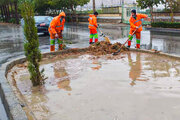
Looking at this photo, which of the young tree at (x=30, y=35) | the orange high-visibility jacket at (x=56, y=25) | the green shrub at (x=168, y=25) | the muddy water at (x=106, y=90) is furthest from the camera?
the green shrub at (x=168, y=25)

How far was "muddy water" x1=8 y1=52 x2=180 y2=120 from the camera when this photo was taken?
11.7 ft

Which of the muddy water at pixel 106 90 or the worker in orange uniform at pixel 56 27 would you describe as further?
the worker in orange uniform at pixel 56 27

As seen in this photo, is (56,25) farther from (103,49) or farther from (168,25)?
(168,25)

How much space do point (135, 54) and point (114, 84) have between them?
325 centimetres

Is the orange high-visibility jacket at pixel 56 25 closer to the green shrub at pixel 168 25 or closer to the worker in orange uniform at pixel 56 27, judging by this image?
the worker in orange uniform at pixel 56 27

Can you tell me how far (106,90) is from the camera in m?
4.49

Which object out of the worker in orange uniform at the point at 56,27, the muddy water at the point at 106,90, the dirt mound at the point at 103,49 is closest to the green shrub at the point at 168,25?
the dirt mound at the point at 103,49

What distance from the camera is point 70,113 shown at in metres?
3.58

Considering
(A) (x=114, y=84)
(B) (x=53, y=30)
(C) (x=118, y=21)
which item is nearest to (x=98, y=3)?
(C) (x=118, y=21)

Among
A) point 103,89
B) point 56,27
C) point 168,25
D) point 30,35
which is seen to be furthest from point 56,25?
point 168,25

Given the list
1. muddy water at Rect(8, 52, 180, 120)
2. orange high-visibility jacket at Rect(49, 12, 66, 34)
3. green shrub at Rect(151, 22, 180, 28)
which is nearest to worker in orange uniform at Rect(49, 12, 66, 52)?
orange high-visibility jacket at Rect(49, 12, 66, 34)

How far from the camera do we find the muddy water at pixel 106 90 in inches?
140

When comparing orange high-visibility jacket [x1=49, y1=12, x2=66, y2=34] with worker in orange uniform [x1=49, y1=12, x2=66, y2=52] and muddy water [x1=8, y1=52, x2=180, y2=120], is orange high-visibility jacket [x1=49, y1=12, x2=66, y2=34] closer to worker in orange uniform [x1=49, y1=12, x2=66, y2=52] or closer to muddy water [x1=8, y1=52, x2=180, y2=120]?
worker in orange uniform [x1=49, y1=12, x2=66, y2=52]

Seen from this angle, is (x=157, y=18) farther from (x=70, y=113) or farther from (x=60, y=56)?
(x=70, y=113)
